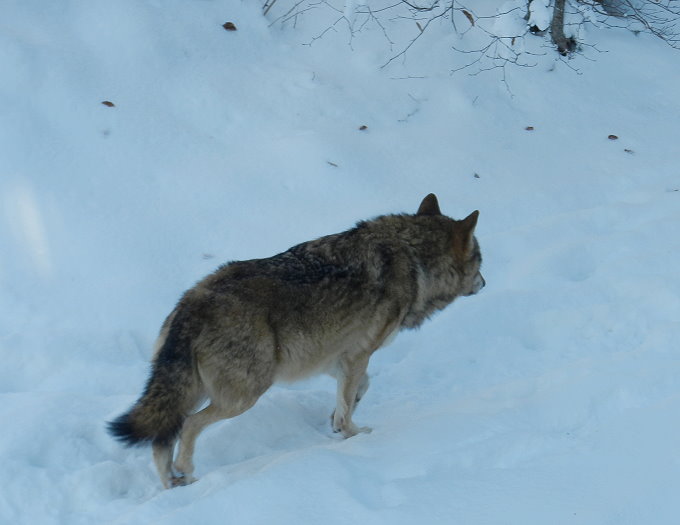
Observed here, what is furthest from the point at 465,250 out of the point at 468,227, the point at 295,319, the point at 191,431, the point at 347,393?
the point at 191,431

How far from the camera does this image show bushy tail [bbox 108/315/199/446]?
13.8ft

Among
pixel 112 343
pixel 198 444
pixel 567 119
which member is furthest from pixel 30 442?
pixel 567 119

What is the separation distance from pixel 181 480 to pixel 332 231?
336 centimetres

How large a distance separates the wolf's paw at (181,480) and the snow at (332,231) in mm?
122

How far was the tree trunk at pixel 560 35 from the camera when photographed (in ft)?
34.9

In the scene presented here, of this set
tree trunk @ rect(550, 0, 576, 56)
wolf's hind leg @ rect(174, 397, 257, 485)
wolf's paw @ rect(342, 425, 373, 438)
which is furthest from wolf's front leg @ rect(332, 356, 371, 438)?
tree trunk @ rect(550, 0, 576, 56)

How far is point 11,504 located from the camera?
4.02m

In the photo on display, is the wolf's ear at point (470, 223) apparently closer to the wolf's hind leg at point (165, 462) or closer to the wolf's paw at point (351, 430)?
the wolf's paw at point (351, 430)

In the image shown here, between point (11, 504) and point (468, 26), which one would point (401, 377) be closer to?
point (11, 504)

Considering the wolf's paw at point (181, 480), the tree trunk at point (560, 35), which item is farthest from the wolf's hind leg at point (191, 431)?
the tree trunk at point (560, 35)

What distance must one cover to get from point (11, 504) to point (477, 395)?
305cm

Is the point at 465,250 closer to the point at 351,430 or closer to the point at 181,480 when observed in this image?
the point at 351,430

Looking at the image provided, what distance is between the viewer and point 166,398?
4359 millimetres

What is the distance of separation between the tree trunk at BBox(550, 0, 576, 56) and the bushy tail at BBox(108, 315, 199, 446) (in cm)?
822
